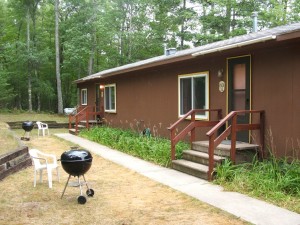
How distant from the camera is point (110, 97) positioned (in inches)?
627

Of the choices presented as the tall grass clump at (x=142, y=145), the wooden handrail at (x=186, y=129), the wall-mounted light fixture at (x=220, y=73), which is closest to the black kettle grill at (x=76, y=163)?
the wooden handrail at (x=186, y=129)

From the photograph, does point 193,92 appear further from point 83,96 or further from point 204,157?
point 83,96

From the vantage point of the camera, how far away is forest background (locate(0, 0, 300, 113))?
23.4 m

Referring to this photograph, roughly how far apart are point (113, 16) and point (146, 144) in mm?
19207

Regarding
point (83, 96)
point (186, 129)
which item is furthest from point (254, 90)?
point (83, 96)

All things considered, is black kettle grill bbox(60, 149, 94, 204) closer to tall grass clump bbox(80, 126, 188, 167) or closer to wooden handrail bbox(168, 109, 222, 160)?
wooden handrail bbox(168, 109, 222, 160)

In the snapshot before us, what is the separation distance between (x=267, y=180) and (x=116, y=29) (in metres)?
23.5

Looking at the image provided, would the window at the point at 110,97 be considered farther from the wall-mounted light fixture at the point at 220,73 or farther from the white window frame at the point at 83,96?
the wall-mounted light fixture at the point at 220,73

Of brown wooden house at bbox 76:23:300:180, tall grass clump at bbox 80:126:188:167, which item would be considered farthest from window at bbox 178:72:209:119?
tall grass clump at bbox 80:126:188:167

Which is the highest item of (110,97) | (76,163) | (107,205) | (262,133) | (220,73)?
(220,73)

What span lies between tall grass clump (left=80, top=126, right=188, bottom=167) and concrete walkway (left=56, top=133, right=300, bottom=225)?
0.34 meters

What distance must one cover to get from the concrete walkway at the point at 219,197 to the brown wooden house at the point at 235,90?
91cm

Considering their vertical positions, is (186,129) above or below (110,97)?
below

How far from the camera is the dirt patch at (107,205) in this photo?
434cm
